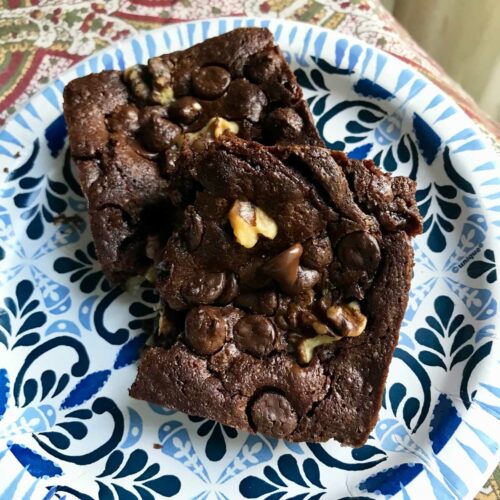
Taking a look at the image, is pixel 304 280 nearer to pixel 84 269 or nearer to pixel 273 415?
pixel 273 415

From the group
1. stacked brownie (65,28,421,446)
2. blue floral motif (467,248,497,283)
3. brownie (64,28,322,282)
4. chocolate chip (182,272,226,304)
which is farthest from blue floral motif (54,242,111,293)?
blue floral motif (467,248,497,283)

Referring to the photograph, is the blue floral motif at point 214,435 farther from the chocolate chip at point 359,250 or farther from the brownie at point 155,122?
the chocolate chip at point 359,250

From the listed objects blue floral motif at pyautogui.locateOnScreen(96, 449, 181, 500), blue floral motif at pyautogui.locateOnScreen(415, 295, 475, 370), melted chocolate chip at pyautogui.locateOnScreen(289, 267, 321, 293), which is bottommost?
blue floral motif at pyautogui.locateOnScreen(96, 449, 181, 500)

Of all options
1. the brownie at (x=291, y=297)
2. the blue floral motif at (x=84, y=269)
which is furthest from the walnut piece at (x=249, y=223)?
the blue floral motif at (x=84, y=269)

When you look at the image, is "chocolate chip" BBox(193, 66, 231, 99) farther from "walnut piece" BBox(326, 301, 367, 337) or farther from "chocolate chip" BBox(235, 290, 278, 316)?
"walnut piece" BBox(326, 301, 367, 337)

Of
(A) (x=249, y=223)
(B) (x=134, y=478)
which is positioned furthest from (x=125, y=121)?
(B) (x=134, y=478)

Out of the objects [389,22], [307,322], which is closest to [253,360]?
[307,322]

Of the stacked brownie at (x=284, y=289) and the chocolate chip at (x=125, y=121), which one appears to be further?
the chocolate chip at (x=125, y=121)
